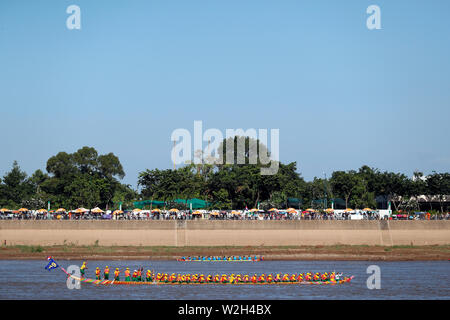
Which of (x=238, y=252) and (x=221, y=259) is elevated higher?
(x=238, y=252)

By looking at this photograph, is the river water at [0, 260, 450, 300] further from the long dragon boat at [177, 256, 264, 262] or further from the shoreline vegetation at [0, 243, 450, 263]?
the shoreline vegetation at [0, 243, 450, 263]

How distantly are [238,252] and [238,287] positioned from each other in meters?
28.1

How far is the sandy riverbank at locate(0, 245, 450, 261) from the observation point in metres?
77.0

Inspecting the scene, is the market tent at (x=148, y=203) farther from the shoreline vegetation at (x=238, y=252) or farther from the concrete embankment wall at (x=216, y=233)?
the shoreline vegetation at (x=238, y=252)

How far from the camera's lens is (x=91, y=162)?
13550 centimetres

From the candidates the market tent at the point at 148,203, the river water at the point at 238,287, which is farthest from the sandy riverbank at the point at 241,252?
the market tent at the point at 148,203

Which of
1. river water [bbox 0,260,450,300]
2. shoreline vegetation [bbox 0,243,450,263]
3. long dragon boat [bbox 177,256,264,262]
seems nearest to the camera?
river water [bbox 0,260,450,300]

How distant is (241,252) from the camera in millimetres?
79000

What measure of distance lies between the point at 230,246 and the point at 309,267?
17.0 meters

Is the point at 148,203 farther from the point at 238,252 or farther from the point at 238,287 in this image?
the point at 238,287

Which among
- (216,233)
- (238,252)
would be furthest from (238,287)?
(216,233)

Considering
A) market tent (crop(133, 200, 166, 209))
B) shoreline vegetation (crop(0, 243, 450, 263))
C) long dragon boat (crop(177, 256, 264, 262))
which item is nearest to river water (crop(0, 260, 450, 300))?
long dragon boat (crop(177, 256, 264, 262))
